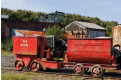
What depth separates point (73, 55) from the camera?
11.2 m

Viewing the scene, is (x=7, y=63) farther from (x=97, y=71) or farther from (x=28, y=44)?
→ (x=97, y=71)

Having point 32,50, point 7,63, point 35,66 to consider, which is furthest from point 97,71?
point 7,63

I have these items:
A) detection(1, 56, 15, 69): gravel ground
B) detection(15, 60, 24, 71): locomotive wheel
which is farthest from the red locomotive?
detection(1, 56, 15, 69): gravel ground

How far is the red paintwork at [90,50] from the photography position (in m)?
10.5

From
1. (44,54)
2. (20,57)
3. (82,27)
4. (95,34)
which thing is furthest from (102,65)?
(95,34)

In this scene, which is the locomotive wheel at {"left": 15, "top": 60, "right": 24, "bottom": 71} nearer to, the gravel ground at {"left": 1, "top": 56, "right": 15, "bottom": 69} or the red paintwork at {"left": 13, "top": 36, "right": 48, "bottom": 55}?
Result: the red paintwork at {"left": 13, "top": 36, "right": 48, "bottom": 55}

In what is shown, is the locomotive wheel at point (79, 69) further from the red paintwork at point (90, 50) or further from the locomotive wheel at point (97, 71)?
the locomotive wheel at point (97, 71)

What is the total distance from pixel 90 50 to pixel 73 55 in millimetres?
1161

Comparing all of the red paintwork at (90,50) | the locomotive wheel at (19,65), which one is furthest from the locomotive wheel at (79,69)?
the locomotive wheel at (19,65)

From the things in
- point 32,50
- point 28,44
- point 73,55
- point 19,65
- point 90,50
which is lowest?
point 19,65

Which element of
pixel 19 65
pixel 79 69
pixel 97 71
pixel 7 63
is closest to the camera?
pixel 97 71

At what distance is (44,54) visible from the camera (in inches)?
494

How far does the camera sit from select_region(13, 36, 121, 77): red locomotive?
34.4 ft

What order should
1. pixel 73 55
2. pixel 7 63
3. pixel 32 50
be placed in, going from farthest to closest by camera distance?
pixel 7 63, pixel 32 50, pixel 73 55
